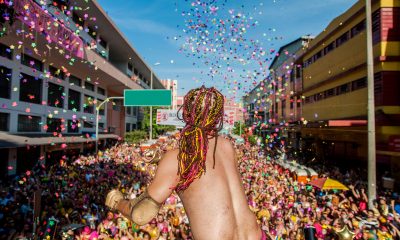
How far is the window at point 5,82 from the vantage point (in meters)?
17.6

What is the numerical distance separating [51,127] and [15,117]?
16.3 feet

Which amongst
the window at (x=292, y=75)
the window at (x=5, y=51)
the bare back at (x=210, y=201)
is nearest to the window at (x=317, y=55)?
the window at (x=292, y=75)

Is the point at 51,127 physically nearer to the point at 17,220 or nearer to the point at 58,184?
the point at 58,184

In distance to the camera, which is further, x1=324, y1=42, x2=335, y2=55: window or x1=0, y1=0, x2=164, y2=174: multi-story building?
x1=324, y1=42, x2=335, y2=55: window

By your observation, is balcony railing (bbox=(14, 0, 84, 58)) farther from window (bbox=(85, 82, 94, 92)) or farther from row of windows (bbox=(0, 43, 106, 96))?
window (bbox=(85, 82, 94, 92))

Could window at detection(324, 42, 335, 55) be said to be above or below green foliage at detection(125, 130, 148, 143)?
above

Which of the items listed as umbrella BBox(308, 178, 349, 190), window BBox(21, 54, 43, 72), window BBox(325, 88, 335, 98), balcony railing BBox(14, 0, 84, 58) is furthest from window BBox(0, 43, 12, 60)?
window BBox(325, 88, 335, 98)

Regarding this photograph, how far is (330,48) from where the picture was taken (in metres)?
26.5

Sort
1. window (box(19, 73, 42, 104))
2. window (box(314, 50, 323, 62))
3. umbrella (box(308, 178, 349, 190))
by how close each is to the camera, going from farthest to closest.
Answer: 1. window (box(314, 50, 323, 62))
2. window (box(19, 73, 42, 104))
3. umbrella (box(308, 178, 349, 190))

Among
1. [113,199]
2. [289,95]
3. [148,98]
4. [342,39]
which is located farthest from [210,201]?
[289,95]

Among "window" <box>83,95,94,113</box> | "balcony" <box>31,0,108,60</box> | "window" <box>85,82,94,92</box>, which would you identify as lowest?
"window" <box>83,95,94,113</box>

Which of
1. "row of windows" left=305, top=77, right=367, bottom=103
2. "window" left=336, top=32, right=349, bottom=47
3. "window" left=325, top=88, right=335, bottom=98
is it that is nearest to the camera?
"row of windows" left=305, top=77, right=367, bottom=103

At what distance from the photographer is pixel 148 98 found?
77.4 ft

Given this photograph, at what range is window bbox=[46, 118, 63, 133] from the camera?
23.3 metres
